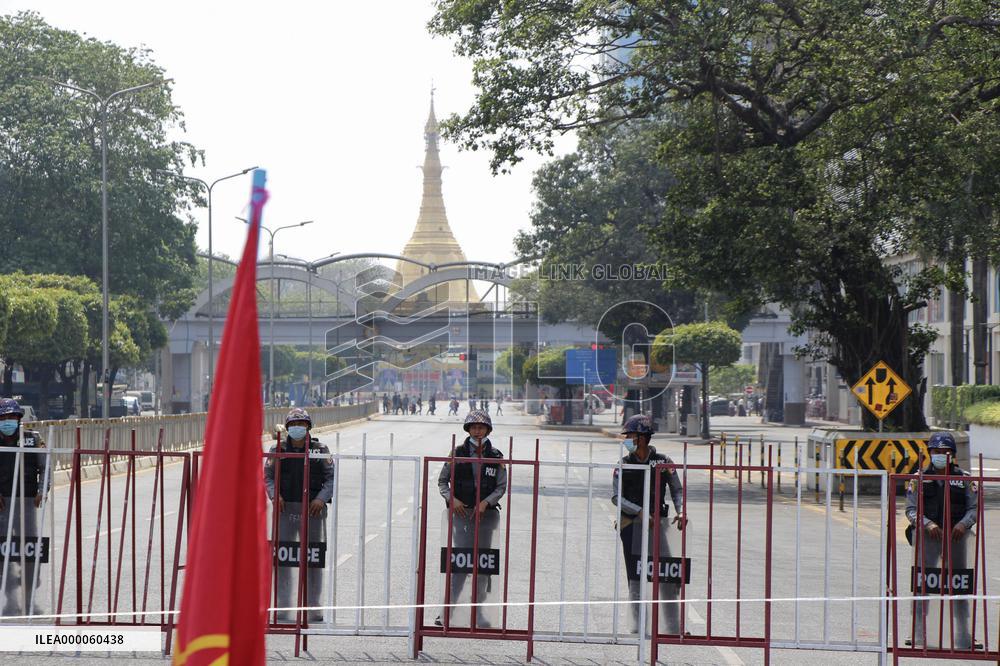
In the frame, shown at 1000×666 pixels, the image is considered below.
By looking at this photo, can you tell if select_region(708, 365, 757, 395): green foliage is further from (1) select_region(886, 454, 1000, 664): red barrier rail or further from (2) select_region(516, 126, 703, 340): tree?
(1) select_region(886, 454, 1000, 664): red barrier rail

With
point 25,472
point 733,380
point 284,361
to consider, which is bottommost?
point 25,472

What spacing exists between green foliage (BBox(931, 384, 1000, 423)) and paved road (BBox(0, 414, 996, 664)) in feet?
44.6

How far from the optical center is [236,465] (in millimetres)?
2039

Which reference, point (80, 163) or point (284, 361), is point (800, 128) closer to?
point (80, 163)

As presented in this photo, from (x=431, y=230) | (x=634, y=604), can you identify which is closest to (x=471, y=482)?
(x=634, y=604)

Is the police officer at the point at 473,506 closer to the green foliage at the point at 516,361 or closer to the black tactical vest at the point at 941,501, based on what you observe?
the black tactical vest at the point at 941,501

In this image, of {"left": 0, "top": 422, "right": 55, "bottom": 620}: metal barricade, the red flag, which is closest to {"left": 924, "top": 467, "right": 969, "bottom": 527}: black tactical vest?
{"left": 0, "top": 422, "right": 55, "bottom": 620}: metal barricade

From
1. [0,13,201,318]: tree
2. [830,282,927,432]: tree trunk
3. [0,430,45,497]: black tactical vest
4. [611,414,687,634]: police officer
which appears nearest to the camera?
[611,414,687,634]: police officer

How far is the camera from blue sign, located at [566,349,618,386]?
64375 mm

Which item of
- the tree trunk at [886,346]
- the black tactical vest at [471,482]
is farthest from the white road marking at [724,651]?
the tree trunk at [886,346]

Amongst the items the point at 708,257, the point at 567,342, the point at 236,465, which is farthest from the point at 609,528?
the point at 567,342

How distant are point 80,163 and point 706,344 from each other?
26.1m

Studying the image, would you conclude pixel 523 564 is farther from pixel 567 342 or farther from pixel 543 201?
pixel 567 342

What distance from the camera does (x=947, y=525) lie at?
882cm
